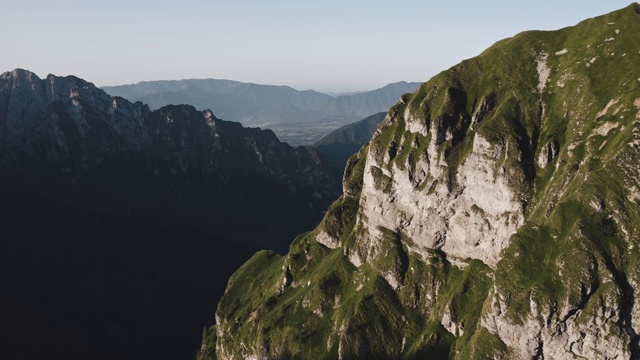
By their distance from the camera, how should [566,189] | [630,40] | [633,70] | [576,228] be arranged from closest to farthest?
1. [576,228]
2. [566,189]
3. [633,70]
4. [630,40]

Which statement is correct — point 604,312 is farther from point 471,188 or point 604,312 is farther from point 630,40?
point 630,40

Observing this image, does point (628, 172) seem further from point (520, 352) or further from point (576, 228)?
point (520, 352)

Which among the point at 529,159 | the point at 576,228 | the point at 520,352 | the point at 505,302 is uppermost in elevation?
the point at 529,159

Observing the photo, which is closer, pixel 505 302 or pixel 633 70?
pixel 505 302

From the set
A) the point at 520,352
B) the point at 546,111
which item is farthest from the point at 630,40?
the point at 520,352

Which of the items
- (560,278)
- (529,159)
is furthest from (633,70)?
(560,278)

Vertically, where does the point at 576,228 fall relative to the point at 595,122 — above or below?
below

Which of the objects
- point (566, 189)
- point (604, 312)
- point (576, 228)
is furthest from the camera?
point (566, 189)

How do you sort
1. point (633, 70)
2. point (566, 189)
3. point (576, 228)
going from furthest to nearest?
point (633, 70) → point (566, 189) → point (576, 228)

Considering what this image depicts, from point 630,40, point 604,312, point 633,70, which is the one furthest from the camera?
point 630,40
